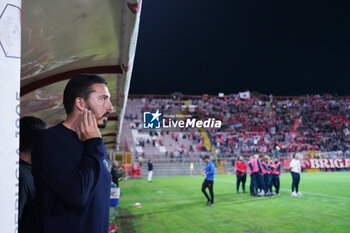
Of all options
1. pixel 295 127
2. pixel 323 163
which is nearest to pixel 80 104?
pixel 323 163

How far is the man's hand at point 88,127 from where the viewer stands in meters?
1.79

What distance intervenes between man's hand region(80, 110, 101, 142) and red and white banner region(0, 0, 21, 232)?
0.47 m

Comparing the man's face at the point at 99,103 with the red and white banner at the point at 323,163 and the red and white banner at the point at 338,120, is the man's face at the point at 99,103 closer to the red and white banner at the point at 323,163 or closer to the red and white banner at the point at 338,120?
the red and white banner at the point at 323,163

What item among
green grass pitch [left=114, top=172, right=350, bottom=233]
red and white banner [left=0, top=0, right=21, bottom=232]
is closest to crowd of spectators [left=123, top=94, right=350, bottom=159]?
green grass pitch [left=114, top=172, right=350, bottom=233]

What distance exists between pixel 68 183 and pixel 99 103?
1.85 feet

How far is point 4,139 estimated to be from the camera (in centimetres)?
128

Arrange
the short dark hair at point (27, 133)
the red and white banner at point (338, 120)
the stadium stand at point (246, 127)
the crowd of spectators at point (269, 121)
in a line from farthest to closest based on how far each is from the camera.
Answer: the red and white banner at point (338, 120) < the crowd of spectators at point (269, 121) < the stadium stand at point (246, 127) < the short dark hair at point (27, 133)

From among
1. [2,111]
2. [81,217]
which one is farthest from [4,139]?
[81,217]

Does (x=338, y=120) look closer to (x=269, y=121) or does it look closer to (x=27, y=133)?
(x=269, y=121)

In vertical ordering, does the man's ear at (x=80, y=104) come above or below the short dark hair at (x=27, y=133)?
above

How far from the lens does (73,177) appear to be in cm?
165

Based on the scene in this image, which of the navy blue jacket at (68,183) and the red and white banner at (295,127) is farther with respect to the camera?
the red and white banner at (295,127)

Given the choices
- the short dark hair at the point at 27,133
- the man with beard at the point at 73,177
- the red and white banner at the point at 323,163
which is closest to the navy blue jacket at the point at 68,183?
the man with beard at the point at 73,177

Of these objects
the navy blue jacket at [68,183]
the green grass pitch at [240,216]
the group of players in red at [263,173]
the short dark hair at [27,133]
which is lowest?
the green grass pitch at [240,216]
